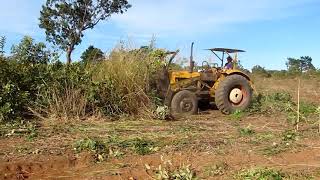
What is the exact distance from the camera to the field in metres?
5.91

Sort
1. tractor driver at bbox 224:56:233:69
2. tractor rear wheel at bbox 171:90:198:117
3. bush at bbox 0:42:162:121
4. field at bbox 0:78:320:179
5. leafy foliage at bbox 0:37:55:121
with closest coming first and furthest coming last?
field at bbox 0:78:320:179, leafy foliage at bbox 0:37:55:121, bush at bbox 0:42:162:121, tractor rear wheel at bbox 171:90:198:117, tractor driver at bbox 224:56:233:69

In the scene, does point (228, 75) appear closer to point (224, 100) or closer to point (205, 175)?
point (224, 100)

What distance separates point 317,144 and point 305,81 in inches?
744

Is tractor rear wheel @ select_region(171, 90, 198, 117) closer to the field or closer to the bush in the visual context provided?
the bush

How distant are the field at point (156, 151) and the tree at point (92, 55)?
1959 mm

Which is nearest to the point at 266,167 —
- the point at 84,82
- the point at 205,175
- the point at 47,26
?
the point at 205,175

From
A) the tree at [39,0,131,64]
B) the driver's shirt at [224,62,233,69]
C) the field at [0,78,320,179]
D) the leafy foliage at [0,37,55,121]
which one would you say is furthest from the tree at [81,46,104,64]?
the tree at [39,0,131,64]

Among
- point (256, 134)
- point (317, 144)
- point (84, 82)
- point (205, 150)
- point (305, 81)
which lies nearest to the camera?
point (205, 150)

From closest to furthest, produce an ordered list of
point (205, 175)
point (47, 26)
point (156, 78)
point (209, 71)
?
point (205, 175)
point (156, 78)
point (209, 71)
point (47, 26)

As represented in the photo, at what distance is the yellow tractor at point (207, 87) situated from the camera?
11648 millimetres

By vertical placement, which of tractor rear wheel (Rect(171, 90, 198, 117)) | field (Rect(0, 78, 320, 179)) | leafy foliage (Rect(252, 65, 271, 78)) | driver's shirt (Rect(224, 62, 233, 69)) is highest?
leafy foliage (Rect(252, 65, 271, 78))

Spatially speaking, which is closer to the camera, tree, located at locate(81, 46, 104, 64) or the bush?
the bush

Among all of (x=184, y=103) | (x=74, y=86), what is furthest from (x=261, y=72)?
(x=74, y=86)

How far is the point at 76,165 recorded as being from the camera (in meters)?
6.41
